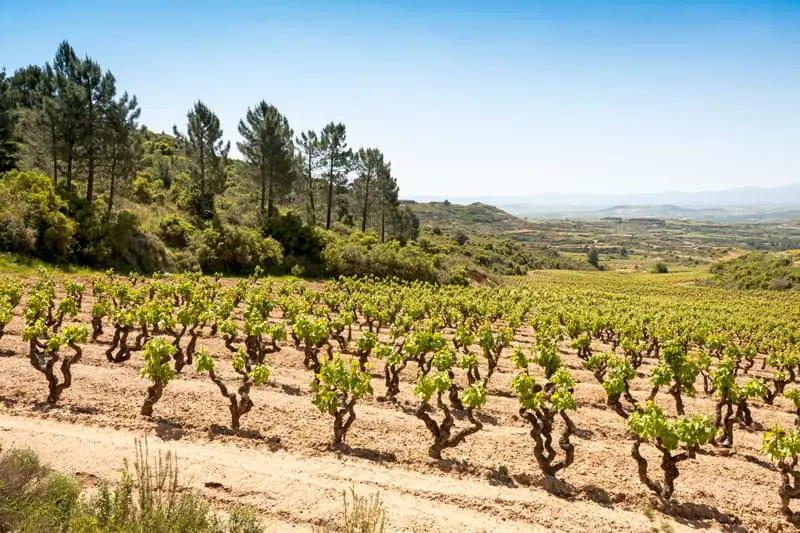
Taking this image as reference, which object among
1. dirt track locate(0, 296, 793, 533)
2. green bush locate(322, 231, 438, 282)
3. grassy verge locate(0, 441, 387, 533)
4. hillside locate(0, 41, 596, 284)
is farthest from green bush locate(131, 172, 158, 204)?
grassy verge locate(0, 441, 387, 533)

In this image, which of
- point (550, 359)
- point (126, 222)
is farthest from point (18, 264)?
point (550, 359)

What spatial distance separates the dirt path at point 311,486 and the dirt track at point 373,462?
0.03 metres

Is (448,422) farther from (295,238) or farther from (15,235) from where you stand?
(295,238)

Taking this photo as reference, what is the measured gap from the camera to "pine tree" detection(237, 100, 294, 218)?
167ft

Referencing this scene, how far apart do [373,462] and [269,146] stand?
4430 centimetres

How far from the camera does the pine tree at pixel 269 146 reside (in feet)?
167

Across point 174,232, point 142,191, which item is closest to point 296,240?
point 174,232

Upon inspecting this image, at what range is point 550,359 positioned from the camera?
1664 centimetres

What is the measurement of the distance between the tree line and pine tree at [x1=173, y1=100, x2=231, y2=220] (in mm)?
99

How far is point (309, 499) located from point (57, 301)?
75.2 feet

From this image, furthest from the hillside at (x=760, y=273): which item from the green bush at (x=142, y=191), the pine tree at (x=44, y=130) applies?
the pine tree at (x=44, y=130)

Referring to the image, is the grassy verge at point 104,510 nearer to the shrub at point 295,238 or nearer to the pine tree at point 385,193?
the shrub at point 295,238

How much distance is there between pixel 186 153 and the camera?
50594 mm

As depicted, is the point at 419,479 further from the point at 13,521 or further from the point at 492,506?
the point at 13,521
